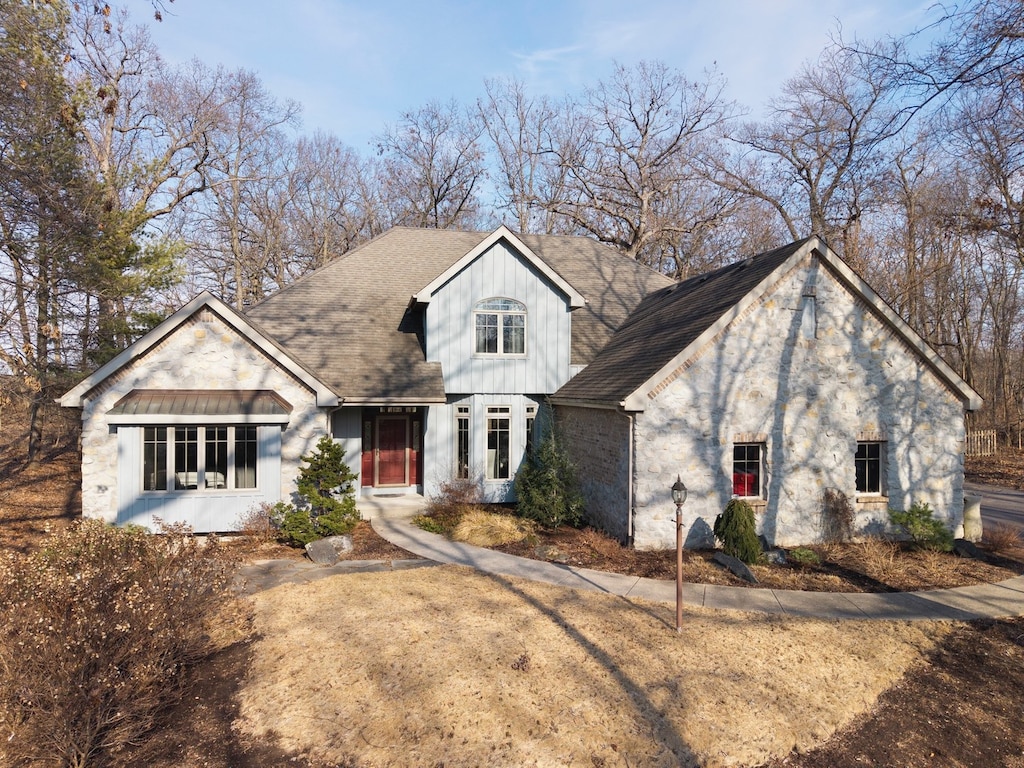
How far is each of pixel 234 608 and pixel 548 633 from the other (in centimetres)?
430

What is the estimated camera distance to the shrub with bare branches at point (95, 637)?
473 centimetres

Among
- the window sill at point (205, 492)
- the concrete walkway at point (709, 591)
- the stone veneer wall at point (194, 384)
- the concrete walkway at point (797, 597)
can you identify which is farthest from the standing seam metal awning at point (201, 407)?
the concrete walkway at point (797, 597)

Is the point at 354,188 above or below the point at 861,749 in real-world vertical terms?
above

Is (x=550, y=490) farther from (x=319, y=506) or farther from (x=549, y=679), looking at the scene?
(x=549, y=679)

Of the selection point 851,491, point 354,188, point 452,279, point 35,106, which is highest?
point 354,188

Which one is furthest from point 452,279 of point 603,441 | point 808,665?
point 808,665

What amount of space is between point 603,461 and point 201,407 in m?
8.15

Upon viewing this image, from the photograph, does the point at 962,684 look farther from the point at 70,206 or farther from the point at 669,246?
the point at 669,246

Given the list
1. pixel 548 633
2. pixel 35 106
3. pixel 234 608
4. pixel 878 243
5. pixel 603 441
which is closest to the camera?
pixel 548 633

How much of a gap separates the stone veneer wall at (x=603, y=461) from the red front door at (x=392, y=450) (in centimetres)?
462

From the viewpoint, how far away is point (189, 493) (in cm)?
1194

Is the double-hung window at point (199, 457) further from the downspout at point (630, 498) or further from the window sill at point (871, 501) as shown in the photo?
the window sill at point (871, 501)

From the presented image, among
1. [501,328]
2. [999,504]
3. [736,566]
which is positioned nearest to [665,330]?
[501,328]

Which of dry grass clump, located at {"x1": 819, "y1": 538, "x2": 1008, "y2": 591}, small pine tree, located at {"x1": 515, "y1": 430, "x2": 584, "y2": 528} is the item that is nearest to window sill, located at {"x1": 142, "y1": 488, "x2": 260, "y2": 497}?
small pine tree, located at {"x1": 515, "y1": 430, "x2": 584, "y2": 528}
